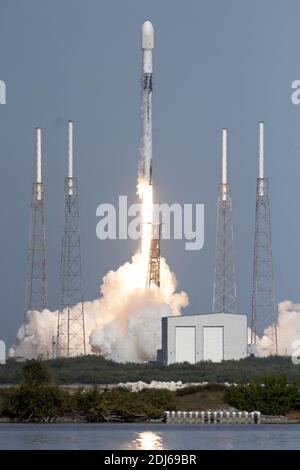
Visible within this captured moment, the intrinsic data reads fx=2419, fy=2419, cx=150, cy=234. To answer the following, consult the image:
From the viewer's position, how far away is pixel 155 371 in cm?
14812

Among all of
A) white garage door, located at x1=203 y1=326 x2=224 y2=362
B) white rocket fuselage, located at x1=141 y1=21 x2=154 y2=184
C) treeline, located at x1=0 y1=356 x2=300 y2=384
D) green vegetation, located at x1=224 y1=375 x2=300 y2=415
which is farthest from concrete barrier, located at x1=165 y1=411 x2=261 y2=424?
white rocket fuselage, located at x1=141 y1=21 x2=154 y2=184

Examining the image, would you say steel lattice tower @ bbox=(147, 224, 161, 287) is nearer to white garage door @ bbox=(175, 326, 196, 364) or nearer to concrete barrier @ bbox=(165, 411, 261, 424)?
white garage door @ bbox=(175, 326, 196, 364)

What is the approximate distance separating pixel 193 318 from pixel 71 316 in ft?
33.0

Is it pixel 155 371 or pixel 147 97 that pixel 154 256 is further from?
pixel 147 97

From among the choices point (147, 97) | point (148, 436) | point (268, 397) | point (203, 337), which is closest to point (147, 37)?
point (147, 97)

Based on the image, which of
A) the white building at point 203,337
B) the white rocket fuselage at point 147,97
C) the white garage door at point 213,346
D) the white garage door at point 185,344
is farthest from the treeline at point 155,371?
the white rocket fuselage at point 147,97

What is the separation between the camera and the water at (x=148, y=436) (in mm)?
104312

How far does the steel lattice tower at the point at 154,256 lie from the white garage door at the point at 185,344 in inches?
200

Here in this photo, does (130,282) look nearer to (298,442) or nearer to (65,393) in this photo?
(65,393)

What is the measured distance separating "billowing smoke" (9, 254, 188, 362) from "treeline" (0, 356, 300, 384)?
3.62 m

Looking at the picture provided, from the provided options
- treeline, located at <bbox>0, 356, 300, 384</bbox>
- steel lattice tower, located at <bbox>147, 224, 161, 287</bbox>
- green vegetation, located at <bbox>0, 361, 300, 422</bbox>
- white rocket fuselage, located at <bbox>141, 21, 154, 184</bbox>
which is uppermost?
white rocket fuselage, located at <bbox>141, 21, 154, 184</bbox>

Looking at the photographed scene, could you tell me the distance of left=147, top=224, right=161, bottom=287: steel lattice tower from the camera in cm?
15412

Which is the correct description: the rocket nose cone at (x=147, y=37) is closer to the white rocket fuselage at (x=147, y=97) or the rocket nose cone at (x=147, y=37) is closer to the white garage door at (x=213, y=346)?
the white rocket fuselage at (x=147, y=97)
